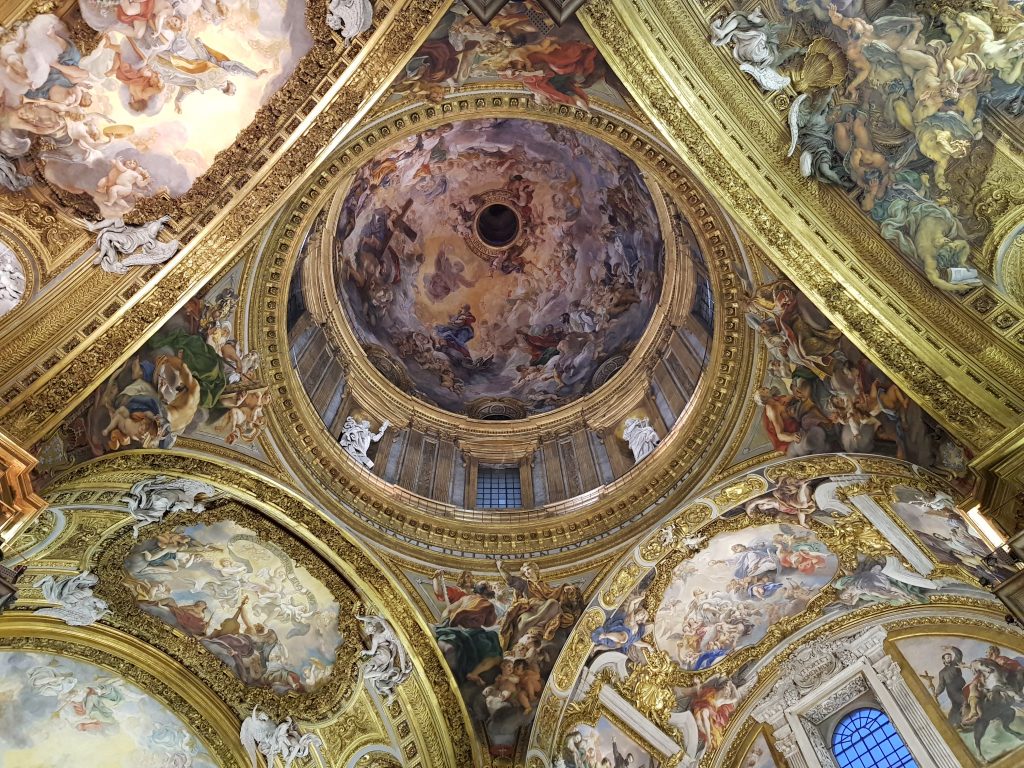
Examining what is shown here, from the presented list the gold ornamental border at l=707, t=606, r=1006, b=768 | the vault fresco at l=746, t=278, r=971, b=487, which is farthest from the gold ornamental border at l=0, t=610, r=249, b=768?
the vault fresco at l=746, t=278, r=971, b=487

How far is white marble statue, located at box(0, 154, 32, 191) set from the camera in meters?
8.23

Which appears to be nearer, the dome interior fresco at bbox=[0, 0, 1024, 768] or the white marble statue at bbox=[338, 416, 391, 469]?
the dome interior fresco at bbox=[0, 0, 1024, 768]

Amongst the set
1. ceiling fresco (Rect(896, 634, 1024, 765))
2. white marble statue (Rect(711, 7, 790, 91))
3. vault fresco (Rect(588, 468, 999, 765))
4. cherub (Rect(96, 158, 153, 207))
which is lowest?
ceiling fresco (Rect(896, 634, 1024, 765))

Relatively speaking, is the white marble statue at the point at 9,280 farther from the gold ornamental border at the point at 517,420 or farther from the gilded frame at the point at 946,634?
the gilded frame at the point at 946,634

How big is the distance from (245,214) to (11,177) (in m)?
2.60

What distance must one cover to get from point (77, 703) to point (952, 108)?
15506mm

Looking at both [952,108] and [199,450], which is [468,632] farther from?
[952,108]

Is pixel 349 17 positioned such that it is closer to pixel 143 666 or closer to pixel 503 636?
pixel 503 636

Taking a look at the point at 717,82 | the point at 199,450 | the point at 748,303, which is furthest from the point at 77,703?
the point at 717,82

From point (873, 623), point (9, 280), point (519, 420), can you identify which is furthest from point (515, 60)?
point (873, 623)

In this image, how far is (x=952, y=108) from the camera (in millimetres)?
8062

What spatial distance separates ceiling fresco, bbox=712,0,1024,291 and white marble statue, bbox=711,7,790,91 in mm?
12

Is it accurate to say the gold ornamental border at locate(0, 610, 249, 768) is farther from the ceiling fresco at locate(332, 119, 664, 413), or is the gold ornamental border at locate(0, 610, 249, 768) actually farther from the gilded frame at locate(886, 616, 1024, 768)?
the gilded frame at locate(886, 616, 1024, 768)

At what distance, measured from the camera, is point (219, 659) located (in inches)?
515
